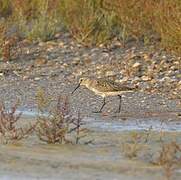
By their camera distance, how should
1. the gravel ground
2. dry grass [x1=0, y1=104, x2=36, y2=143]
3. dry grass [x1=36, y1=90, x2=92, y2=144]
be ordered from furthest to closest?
the gravel ground < dry grass [x1=0, y1=104, x2=36, y2=143] < dry grass [x1=36, y1=90, x2=92, y2=144]

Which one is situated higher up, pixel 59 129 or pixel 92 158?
pixel 59 129

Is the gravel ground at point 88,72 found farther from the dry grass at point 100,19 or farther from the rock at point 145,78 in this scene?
the dry grass at point 100,19

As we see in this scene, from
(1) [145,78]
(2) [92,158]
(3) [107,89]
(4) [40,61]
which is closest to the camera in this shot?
(2) [92,158]

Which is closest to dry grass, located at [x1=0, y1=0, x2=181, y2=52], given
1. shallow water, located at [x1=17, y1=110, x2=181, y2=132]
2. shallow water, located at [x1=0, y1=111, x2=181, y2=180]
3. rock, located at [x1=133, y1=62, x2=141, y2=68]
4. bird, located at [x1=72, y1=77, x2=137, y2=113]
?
rock, located at [x1=133, y1=62, x2=141, y2=68]

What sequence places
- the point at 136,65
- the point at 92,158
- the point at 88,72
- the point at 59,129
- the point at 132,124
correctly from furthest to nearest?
the point at 88,72, the point at 136,65, the point at 132,124, the point at 59,129, the point at 92,158

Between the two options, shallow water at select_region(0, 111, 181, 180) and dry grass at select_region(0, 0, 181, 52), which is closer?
shallow water at select_region(0, 111, 181, 180)

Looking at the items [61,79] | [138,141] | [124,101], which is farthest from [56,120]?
[61,79]

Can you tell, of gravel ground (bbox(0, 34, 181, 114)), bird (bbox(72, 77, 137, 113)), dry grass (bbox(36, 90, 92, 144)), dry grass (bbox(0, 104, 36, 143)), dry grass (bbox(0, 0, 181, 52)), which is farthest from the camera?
dry grass (bbox(0, 0, 181, 52))

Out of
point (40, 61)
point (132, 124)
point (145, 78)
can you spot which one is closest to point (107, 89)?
point (132, 124)

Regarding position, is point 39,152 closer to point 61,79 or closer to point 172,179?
point 172,179

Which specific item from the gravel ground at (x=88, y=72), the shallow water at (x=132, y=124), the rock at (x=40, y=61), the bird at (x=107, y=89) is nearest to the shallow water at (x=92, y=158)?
the shallow water at (x=132, y=124)

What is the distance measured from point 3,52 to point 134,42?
2371 millimetres

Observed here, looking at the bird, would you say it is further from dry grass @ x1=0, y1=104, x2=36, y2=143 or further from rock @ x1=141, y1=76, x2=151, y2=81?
dry grass @ x1=0, y1=104, x2=36, y2=143

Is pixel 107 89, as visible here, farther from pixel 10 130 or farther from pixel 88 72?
pixel 88 72
